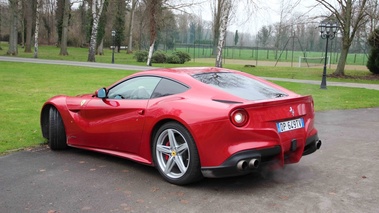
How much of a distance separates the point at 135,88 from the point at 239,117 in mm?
1797

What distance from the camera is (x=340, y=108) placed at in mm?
12094

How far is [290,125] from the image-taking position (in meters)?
4.63

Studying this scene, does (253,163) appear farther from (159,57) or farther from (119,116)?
(159,57)

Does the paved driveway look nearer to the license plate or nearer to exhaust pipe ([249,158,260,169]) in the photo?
exhaust pipe ([249,158,260,169])

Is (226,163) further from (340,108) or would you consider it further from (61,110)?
(340,108)

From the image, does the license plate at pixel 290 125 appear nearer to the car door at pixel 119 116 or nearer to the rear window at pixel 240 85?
the rear window at pixel 240 85

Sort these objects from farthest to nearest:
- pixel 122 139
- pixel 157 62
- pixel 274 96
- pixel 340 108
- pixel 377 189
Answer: pixel 157 62, pixel 340 108, pixel 122 139, pixel 274 96, pixel 377 189

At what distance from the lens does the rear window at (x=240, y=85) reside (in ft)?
15.8

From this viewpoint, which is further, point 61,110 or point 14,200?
point 61,110

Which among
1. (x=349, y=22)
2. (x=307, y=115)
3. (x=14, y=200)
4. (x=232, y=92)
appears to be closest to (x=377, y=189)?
(x=307, y=115)

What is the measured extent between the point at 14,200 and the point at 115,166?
5.01 feet

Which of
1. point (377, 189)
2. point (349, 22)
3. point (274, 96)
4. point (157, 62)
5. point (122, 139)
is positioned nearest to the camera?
point (377, 189)

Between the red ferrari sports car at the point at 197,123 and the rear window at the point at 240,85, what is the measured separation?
0.6 inches

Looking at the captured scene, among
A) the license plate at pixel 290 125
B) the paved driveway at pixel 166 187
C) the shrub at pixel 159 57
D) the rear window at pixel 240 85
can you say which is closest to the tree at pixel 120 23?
the shrub at pixel 159 57
